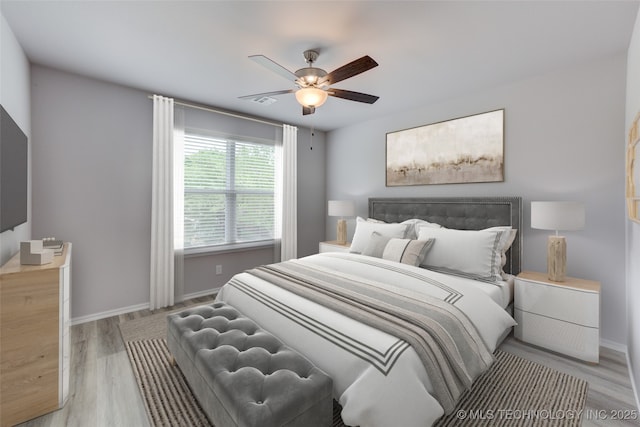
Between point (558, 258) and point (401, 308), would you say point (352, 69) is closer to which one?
point (401, 308)

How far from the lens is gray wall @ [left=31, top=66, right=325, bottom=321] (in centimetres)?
282

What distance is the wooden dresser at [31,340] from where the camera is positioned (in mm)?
1661

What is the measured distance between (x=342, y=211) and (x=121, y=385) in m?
3.17

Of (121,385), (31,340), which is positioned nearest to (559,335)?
(121,385)

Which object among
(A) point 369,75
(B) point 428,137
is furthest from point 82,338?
(B) point 428,137

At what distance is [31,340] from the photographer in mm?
1737

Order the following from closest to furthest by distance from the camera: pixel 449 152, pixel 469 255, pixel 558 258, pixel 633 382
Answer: pixel 633 382
pixel 558 258
pixel 469 255
pixel 449 152

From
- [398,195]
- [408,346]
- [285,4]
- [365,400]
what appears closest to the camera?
[365,400]

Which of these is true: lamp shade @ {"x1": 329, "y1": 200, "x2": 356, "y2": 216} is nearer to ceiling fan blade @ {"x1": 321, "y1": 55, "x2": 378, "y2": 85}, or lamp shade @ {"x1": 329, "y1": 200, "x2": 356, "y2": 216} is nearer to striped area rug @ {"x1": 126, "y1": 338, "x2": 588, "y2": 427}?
ceiling fan blade @ {"x1": 321, "y1": 55, "x2": 378, "y2": 85}

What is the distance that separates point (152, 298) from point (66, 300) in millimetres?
1530

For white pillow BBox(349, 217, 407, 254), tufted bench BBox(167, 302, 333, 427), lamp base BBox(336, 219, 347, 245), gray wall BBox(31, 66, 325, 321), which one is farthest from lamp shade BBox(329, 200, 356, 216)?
tufted bench BBox(167, 302, 333, 427)

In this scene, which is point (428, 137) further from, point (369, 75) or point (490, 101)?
point (369, 75)

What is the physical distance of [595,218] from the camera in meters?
2.58

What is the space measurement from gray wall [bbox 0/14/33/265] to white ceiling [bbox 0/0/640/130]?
0.12 metres
